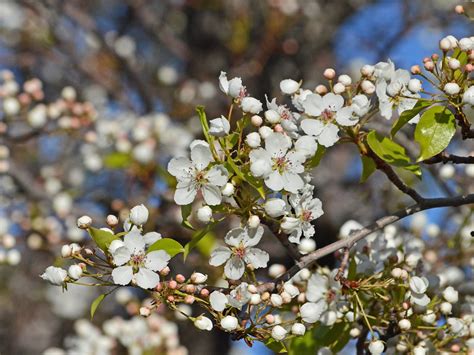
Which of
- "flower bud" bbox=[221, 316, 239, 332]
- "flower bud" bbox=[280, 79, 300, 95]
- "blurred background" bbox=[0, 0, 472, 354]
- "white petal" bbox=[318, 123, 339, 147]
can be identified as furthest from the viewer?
"blurred background" bbox=[0, 0, 472, 354]

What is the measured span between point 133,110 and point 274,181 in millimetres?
3949

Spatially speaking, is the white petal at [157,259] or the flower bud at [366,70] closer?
the white petal at [157,259]

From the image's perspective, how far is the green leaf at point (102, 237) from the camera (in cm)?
150

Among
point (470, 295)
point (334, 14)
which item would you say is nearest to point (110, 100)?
point (334, 14)

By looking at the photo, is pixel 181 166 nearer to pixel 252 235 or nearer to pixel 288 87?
pixel 252 235

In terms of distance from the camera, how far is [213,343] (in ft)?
18.6

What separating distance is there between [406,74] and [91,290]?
674 centimetres

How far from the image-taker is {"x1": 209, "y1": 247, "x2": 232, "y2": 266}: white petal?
1.54m

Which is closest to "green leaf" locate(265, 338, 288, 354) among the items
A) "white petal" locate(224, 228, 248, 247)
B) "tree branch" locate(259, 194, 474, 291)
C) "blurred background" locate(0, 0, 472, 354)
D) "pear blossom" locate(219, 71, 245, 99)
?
"tree branch" locate(259, 194, 474, 291)

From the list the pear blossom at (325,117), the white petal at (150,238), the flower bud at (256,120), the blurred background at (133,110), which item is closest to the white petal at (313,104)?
the pear blossom at (325,117)

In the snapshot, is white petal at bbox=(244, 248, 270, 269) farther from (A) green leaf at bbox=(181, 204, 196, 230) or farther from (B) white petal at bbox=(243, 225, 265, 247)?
(A) green leaf at bbox=(181, 204, 196, 230)

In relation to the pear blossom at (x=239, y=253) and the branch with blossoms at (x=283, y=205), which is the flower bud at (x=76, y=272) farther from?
the pear blossom at (x=239, y=253)

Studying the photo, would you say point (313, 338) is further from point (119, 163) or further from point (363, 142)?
point (119, 163)

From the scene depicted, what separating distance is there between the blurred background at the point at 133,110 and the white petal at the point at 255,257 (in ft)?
5.54
